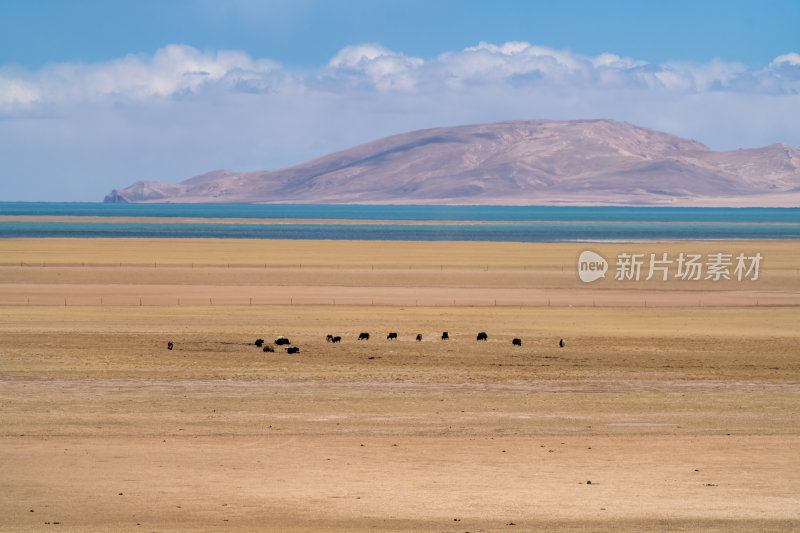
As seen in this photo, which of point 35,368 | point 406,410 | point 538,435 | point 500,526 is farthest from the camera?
point 35,368

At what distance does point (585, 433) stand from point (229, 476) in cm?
620

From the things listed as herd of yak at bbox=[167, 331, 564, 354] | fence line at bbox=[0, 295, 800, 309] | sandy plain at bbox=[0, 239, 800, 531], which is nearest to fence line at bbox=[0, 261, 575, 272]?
fence line at bbox=[0, 295, 800, 309]

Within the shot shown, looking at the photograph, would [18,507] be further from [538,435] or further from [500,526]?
[538,435]

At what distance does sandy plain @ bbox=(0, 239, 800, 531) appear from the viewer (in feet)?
40.5

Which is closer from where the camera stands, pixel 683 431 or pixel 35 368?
pixel 683 431

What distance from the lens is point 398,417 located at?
703 inches

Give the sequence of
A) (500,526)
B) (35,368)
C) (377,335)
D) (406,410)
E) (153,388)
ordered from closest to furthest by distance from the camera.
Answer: (500,526)
(406,410)
(153,388)
(35,368)
(377,335)

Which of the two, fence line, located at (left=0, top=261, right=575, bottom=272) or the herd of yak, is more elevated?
fence line, located at (left=0, top=261, right=575, bottom=272)

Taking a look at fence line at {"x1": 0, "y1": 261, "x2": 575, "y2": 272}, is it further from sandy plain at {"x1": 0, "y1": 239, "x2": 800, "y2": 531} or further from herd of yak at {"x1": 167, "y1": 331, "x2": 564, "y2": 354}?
herd of yak at {"x1": 167, "y1": 331, "x2": 564, "y2": 354}

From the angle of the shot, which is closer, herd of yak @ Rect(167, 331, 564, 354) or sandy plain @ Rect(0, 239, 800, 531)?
sandy plain @ Rect(0, 239, 800, 531)

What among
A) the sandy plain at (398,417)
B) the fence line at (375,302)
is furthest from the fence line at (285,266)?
the sandy plain at (398,417)

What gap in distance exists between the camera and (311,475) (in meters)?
13.9

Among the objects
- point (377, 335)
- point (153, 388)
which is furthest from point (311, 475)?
point (377, 335)

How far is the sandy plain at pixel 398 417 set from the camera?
12.4 m
